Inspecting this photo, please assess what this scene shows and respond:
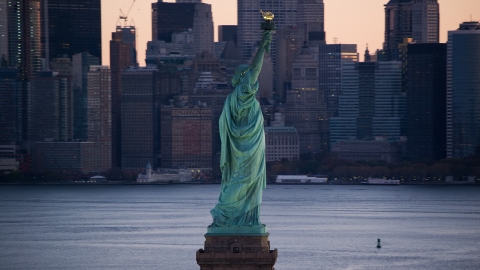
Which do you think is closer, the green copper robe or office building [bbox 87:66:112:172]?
the green copper robe

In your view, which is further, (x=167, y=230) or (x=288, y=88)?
(x=288, y=88)

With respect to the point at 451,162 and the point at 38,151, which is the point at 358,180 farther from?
the point at 38,151

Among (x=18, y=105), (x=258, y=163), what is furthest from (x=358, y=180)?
(x=258, y=163)

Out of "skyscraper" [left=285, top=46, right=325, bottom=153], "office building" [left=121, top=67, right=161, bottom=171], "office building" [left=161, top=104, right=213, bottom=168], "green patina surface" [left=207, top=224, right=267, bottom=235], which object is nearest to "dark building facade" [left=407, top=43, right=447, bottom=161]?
"skyscraper" [left=285, top=46, right=325, bottom=153]

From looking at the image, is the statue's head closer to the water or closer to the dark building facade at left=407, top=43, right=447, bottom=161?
the water

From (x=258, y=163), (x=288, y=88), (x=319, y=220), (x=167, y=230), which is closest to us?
(x=258, y=163)

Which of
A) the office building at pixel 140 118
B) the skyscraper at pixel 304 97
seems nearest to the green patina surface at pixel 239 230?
the office building at pixel 140 118

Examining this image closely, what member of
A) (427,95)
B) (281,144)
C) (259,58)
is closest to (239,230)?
(259,58)
